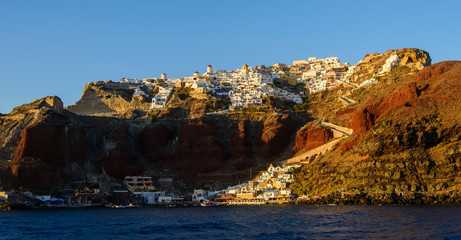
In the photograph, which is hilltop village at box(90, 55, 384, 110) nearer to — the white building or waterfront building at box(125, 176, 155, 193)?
the white building

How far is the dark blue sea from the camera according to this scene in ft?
156

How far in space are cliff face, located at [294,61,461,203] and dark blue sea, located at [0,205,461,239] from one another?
11.9 metres

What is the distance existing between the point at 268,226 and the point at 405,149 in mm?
37081

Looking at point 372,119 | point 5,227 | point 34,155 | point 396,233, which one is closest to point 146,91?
point 34,155

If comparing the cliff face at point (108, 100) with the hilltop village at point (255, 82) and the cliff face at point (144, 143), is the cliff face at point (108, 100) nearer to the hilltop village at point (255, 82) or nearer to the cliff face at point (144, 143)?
the hilltop village at point (255, 82)

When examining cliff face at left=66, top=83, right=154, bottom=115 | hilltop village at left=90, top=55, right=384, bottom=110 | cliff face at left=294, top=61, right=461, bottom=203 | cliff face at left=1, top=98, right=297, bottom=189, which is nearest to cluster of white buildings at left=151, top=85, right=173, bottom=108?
hilltop village at left=90, top=55, right=384, bottom=110

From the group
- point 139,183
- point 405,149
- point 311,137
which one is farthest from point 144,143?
point 405,149

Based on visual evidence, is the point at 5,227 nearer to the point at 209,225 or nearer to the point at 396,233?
the point at 209,225

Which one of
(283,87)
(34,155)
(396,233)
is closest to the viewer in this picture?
(396,233)

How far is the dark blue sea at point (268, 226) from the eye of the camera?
4762 cm

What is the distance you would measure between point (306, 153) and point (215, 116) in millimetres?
27392

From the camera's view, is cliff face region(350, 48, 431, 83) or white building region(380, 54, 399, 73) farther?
white building region(380, 54, 399, 73)

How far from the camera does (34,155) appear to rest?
107m

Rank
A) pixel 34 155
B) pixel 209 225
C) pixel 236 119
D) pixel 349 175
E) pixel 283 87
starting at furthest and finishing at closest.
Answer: pixel 283 87 → pixel 236 119 → pixel 34 155 → pixel 349 175 → pixel 209 225
